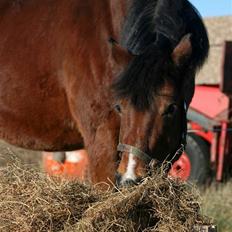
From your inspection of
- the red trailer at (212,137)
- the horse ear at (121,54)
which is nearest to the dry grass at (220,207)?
the red trailer at (212,137)

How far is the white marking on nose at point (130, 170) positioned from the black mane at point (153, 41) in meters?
0.32

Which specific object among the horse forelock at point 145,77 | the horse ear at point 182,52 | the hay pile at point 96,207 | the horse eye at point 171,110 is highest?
the horse ear at point 182,52

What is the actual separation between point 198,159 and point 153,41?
406 centimetres

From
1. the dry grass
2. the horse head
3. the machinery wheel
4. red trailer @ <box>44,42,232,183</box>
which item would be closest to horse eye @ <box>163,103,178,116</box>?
the horse head

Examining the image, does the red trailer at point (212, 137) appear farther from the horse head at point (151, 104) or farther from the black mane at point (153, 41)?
the horse head at point (151, 104)

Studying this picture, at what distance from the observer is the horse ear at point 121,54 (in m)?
3.90

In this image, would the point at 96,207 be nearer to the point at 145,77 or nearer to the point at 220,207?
the point at 145,77

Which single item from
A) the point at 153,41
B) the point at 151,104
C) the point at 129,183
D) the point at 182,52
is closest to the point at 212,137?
the point at 153,41

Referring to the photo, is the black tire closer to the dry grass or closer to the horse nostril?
the dry grass

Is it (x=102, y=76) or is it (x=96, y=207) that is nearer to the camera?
(x=96, y=207)

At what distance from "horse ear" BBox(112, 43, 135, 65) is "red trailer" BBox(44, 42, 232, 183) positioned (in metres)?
3.38

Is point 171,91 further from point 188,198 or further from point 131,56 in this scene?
point 188,198

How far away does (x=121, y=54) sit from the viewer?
154 inches

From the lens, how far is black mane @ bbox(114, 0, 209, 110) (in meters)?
3.62
